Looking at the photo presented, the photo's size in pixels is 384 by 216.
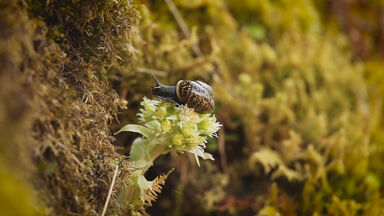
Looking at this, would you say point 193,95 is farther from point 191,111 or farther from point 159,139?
point 159,139

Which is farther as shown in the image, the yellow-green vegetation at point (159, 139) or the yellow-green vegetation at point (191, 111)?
the yellow-green vegetation at point (159, 139)

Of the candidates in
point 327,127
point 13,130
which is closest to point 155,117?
point 13,130

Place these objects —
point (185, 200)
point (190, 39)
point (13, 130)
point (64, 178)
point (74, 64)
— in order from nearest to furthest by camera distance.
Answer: point (13, 130)
point (64, 178)
point (74, 64)
point (185, 200)
point (190, 39)

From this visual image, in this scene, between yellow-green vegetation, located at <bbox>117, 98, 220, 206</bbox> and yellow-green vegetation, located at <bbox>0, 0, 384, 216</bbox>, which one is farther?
yellow-green vegetation, located at <bbox>117, 98, 220, 206</bbox>

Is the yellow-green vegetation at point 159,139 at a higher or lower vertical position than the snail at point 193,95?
lower

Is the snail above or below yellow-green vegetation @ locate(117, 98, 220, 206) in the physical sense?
above

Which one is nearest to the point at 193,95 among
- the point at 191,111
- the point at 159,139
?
the point at 191,111

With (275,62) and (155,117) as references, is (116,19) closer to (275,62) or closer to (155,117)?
(155,117)

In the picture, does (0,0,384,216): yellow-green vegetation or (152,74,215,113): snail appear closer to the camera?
(0,0,384,216): yellow-green vegetation
